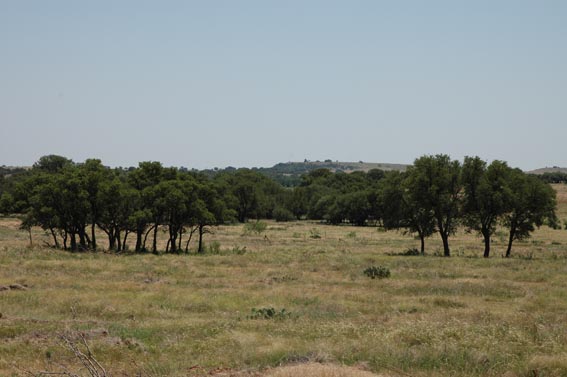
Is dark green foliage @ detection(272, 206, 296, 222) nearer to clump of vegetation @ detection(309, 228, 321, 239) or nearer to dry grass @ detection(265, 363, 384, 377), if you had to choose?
clump of vegetation @ detection(309, 228, 321, 239)

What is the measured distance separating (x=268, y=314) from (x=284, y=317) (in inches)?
26.2

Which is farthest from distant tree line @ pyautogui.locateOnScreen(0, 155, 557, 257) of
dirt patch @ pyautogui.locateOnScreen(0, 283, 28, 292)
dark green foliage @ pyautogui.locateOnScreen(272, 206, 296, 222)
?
dark green foliage @ pyautogui.locateOnScreen(272, 206, 296, 222)

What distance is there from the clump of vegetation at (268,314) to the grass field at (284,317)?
12 centimetres

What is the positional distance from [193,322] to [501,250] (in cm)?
4839

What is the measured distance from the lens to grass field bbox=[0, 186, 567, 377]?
14.0 m

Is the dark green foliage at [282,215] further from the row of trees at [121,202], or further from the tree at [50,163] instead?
the row of trees at [121,202]

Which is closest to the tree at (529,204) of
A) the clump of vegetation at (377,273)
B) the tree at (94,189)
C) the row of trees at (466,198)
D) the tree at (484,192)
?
the row of trees at (466,198)

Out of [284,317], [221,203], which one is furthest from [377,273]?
[221,203]

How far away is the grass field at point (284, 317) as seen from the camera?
14031 mm

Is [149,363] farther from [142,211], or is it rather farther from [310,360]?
[142,211]

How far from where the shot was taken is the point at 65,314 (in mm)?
22438

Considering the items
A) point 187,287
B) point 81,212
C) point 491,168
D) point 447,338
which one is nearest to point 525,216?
point 491,168

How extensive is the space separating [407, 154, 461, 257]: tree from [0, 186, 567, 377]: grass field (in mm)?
9649

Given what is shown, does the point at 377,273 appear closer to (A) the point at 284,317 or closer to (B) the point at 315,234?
(A) the point at 284,317
